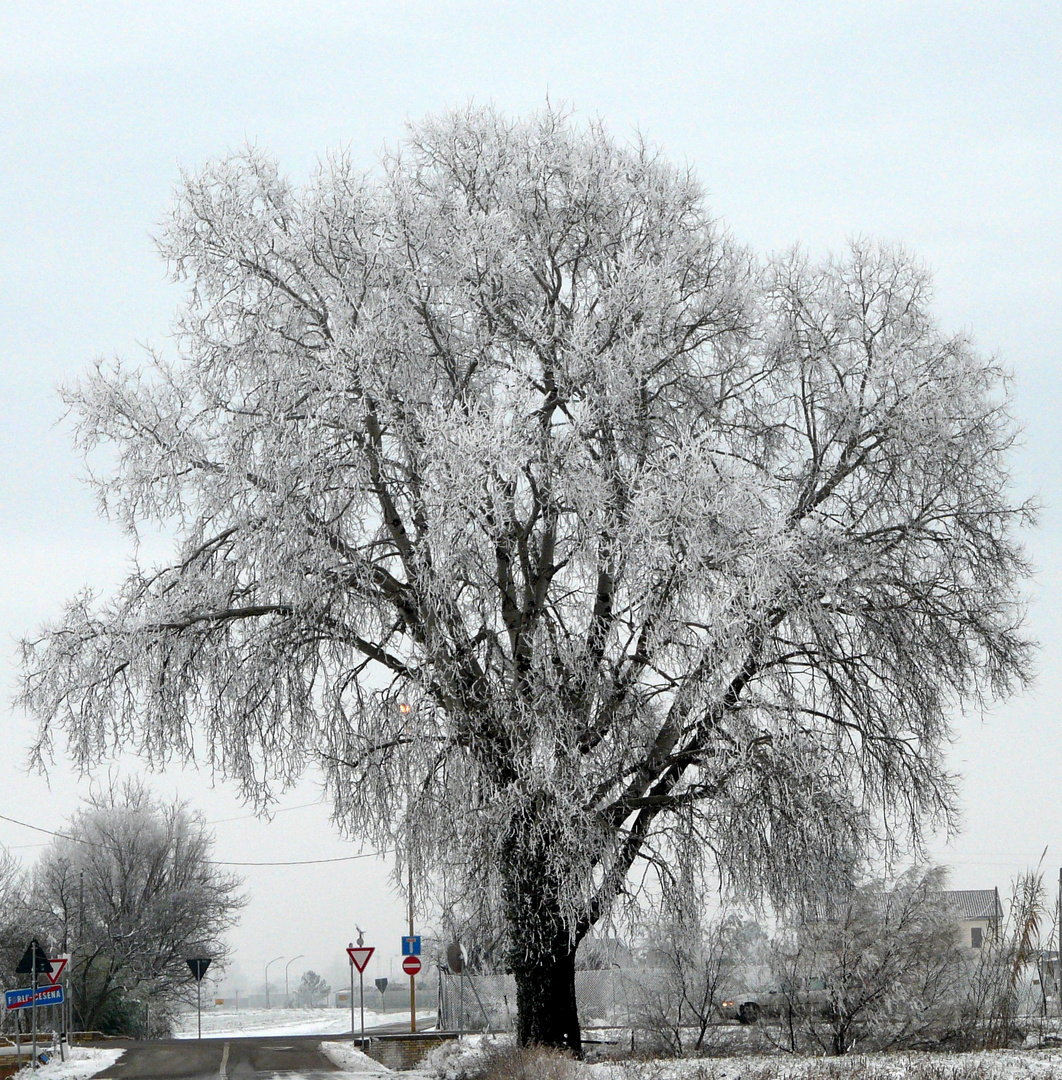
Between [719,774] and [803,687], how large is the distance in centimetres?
186

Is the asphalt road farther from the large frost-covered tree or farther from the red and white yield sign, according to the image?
the large frost-covered tree

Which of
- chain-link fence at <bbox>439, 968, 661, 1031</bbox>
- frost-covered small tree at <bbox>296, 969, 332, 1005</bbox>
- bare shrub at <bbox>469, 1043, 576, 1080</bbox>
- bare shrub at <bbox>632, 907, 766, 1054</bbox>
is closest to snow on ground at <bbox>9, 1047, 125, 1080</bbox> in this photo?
bare shrub at <bbox>469, 1043, 576, 1080</bbox>

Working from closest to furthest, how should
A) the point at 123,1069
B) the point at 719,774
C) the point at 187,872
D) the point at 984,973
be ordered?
the point at 719,774 < the point at 984,973 < the point at 123,1069 < the point at 187,872

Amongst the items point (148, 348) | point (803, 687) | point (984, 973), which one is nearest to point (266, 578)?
point (148, 348)

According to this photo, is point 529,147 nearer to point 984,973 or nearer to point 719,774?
point 719,774

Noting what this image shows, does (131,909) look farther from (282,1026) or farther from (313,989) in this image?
(313,989)

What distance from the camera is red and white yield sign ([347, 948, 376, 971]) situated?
27844mm

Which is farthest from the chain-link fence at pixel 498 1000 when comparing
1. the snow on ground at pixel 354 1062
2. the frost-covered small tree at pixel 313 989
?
the frost-covered small tree at pixel 313 989

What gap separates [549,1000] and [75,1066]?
40.0ft

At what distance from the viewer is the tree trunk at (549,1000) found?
15.4 metres

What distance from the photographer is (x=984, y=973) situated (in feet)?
59.9

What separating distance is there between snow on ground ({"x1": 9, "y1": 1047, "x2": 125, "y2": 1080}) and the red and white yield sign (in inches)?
210

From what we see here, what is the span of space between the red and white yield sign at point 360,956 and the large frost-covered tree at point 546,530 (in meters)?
13.1

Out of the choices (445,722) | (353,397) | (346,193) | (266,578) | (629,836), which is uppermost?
(346,193)
